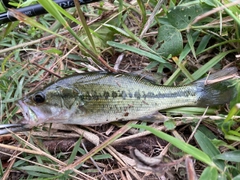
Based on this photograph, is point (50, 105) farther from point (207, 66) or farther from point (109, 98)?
point (207, 66)

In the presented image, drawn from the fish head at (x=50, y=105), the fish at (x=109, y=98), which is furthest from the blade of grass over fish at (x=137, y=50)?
the fish head at (x=50, y=105)

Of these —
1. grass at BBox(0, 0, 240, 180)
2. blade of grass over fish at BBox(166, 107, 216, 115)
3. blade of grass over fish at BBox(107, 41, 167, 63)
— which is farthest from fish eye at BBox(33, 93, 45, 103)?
blade of grass over fish at BBox(166, 107, 216, 115)

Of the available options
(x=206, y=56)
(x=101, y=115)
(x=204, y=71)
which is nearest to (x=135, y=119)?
(x=101, y=115)

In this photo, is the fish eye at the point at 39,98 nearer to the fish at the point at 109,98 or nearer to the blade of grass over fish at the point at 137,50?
the fish at the point at 109,98

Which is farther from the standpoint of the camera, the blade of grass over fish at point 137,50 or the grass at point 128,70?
the blade of grass over fish at point 137,50

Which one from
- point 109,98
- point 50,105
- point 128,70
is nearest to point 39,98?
point 50,105

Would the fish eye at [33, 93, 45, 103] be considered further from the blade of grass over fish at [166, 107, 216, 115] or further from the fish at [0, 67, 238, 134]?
the blade of grass over fish at [166, 107, 216, 115]
